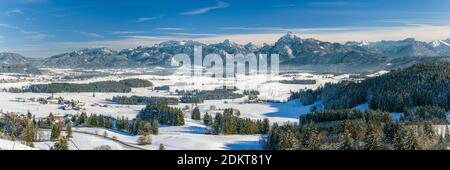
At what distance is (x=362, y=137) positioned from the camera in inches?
2692

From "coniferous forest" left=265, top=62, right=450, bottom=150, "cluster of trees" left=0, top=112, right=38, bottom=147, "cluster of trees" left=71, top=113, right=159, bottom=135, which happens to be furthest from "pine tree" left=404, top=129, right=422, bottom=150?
"cluster of trees" left=0, top=112, right=38, bottom=147

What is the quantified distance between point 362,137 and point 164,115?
87.2m

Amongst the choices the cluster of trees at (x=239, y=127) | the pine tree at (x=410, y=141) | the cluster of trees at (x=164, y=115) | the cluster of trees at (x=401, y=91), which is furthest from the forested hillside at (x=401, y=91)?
the pine tree at (x=410, y=141)

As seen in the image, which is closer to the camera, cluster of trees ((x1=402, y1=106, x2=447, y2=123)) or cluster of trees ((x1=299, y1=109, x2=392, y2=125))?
cluster of trees ((x1=402, y1=106, x2=447, y2=123))

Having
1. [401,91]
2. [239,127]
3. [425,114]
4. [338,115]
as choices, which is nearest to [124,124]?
[239,127]

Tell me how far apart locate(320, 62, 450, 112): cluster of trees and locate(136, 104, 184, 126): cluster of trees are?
59679 millimetres

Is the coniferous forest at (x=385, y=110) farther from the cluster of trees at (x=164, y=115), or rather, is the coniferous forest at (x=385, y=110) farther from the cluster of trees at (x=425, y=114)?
the cluster of trees at (x=164, y=115)

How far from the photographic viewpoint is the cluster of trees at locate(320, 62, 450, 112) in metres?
145

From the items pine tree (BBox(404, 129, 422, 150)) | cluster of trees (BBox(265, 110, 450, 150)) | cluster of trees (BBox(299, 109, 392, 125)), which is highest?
pine tree (BBox(404, 129, 422, 150))

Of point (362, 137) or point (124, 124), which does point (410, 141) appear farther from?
point (124, 124)

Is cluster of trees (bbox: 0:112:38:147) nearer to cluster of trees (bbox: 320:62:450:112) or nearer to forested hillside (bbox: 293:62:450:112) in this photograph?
forested hillside (bbox: 293:62:450:112)

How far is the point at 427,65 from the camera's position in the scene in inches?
7692

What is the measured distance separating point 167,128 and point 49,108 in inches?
3428
